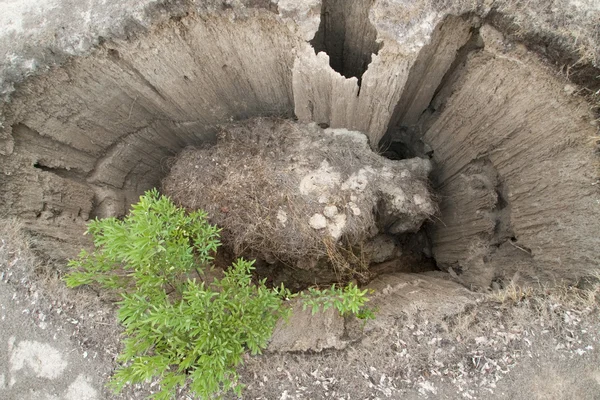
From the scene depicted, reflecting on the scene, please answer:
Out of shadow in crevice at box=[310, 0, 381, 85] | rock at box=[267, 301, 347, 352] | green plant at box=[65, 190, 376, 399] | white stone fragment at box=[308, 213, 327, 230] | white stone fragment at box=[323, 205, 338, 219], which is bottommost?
green plant at box=[65, 190, 376, 399]

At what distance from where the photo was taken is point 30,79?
2.47m

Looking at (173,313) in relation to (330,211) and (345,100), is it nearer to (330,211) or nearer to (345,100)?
(330,211)

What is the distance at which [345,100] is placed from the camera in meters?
2.81

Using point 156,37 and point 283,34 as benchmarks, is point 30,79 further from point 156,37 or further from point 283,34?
point 283,34

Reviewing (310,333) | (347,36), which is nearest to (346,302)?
(310,333)

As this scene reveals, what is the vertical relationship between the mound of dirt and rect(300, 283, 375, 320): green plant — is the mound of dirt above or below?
above

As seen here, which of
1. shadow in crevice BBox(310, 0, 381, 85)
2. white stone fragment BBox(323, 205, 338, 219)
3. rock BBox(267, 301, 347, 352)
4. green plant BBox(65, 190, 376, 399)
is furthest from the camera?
white stone fragment BBox(323, 205, 338, 219)

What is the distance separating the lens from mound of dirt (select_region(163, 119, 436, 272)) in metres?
2.98

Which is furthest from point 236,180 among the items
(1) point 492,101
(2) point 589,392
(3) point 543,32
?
(2) point 589,392

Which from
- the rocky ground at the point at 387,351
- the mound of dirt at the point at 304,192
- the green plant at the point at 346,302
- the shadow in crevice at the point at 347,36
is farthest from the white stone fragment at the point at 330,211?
the shadow in crevice at the point at 347,36

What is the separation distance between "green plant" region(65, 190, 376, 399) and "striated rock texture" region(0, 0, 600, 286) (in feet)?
2.45

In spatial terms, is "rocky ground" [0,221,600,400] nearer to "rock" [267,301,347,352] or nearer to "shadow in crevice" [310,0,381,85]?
"rock" [267,301,347,352]

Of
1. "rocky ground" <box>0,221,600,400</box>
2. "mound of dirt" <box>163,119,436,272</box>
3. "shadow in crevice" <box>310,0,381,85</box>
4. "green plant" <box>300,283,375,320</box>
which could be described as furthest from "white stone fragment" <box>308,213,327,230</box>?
"shadow in crevice" <box>310,0,381,85</box>

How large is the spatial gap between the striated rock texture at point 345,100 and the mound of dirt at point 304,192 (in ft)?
0.40
